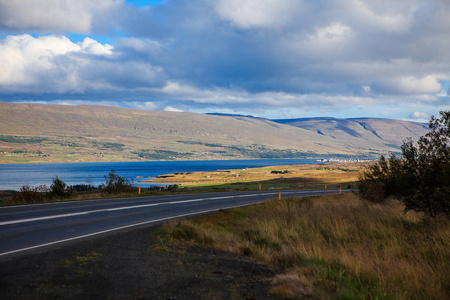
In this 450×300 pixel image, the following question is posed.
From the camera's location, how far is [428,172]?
560 inches

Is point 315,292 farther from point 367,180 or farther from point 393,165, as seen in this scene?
point 367,180

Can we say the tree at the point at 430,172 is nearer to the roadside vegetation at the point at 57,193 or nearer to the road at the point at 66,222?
the road at the point at 66,222

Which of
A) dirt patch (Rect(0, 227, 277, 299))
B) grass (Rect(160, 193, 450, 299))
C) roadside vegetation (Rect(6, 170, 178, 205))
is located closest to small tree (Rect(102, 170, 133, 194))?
roadside vegetation (Rect(6, 170, 178, 205))

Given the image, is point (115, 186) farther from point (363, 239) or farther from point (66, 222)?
point (363, 239)

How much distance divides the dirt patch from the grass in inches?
32.7

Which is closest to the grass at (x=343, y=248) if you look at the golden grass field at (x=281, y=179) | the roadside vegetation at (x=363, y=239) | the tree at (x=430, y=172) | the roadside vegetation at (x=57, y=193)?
the roadside vegetation at (x=363, y=239)

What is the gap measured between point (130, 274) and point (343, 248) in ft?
21.1

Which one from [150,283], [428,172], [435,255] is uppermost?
[428,172]

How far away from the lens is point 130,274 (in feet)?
24.0

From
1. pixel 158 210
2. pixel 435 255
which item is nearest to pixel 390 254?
pixel 435 255

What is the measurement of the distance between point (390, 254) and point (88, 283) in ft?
25.4

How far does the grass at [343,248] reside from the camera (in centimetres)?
741

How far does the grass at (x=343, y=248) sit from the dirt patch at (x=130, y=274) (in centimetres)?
83

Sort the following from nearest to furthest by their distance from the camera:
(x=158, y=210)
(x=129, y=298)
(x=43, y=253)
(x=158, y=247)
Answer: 1. (x=129, y=298)
2. (x=43, y=253)
3. (x=158, y=247)
4. (x=158, y=210)
